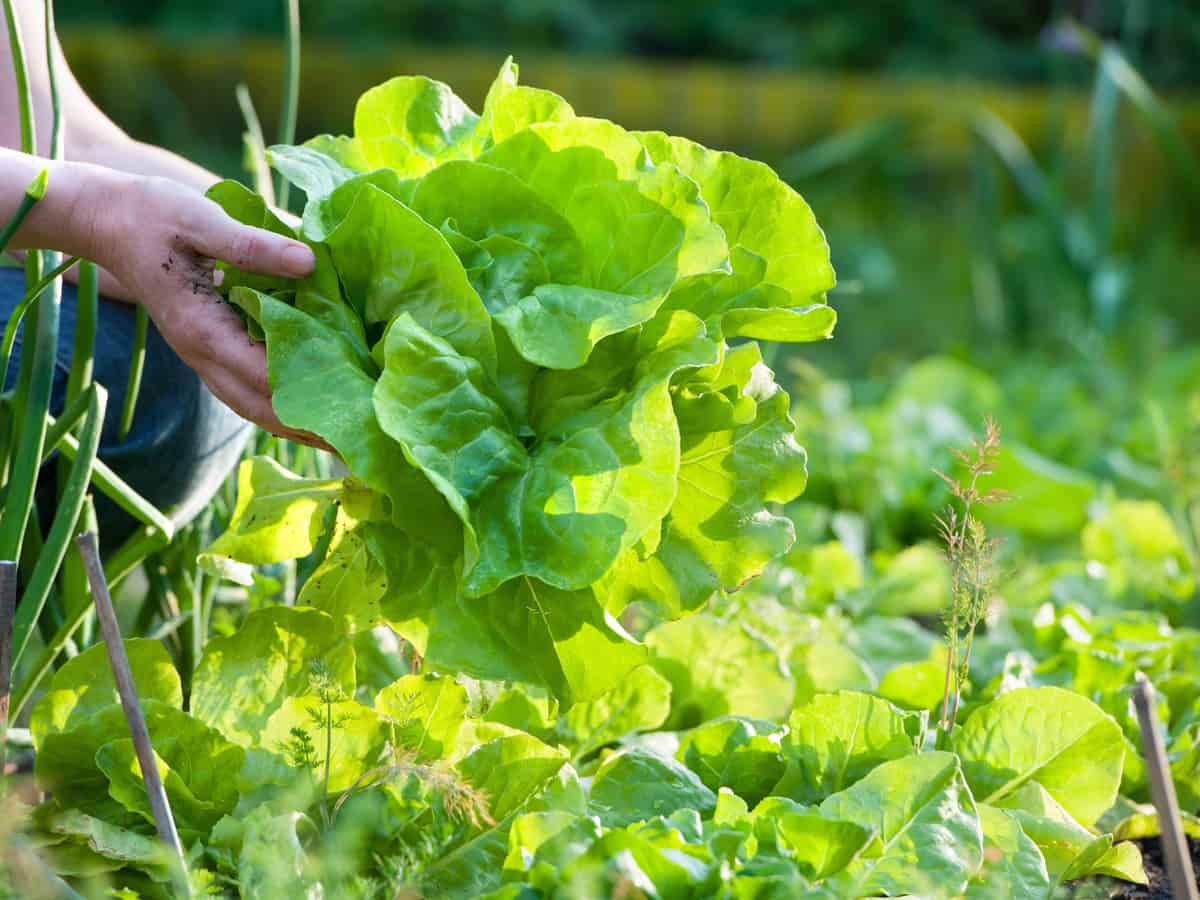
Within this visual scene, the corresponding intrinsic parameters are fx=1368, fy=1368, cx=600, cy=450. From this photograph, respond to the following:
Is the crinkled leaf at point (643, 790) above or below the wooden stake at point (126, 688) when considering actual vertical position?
below

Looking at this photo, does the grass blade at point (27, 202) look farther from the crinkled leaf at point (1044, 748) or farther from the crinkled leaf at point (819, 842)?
the crinkled leaf at point (1044, 748)

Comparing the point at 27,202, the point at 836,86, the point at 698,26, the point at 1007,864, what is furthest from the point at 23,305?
the point at 698,26

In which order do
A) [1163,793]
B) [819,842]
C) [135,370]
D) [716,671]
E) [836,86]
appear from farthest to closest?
[836,86] < [716,671] < [135,370] < [819,842] < [1163,793]

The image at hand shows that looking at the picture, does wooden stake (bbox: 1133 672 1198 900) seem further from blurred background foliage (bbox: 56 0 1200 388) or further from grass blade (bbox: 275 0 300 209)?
blurred background foliage (bbox: 56 0 1200 388)

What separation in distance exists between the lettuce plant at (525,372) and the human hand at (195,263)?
0.8 inches

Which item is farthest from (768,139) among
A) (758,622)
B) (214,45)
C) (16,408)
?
(16,408)

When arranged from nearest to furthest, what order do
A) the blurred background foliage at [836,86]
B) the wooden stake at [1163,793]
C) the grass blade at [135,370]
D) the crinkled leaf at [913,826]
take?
the wooden stake at [1163,793] → the crinkled leaf at [913,826] → the grass blade at [135,370] → the blurred background foliage at [836,86]

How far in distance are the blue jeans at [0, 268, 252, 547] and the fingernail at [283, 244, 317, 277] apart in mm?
406

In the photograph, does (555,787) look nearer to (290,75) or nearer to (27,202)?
(27,202)

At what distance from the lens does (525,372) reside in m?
0.87

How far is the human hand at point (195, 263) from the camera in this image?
855 mm

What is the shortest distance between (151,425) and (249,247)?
17.6 inches

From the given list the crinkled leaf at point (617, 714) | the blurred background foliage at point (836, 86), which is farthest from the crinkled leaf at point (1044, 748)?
the blurred background foliage at point (836, 86)

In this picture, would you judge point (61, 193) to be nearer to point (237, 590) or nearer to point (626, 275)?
point (626, 275)
